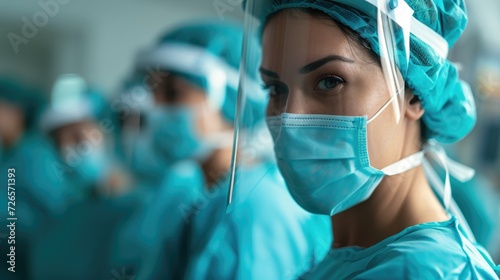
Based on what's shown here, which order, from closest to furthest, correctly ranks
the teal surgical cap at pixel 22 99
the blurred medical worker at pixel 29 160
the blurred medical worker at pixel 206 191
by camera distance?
the blurred medical worker at pixel 206 191, the blurred medical worker at pixel 29 160, the teal surgical cap at pixel 22 99

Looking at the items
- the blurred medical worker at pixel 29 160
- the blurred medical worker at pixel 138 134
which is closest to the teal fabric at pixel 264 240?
the blurred medical worker at pixel 138 134

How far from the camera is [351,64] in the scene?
873mm

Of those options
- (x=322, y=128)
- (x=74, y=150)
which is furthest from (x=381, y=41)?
(x=74, y=150)

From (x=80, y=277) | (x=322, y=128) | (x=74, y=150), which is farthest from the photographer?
(x=74, y=150)

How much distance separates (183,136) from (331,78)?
129 centimetres

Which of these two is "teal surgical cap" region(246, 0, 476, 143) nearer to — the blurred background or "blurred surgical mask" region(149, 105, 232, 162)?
the blurred background

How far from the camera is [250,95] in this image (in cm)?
109

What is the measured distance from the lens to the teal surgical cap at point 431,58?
86 cm

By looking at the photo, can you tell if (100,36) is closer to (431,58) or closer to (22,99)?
(22,99)

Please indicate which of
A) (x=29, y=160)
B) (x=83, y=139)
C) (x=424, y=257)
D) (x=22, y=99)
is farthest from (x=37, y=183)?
(x=424, y=257)

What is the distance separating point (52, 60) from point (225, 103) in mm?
2052

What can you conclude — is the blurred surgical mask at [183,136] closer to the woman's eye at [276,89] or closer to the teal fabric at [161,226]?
the teal fabric at [161,226]

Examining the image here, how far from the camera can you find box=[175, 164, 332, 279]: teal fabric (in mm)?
1264

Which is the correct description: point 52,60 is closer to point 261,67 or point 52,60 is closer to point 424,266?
point 261,67
